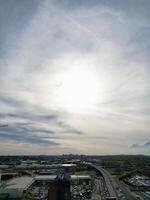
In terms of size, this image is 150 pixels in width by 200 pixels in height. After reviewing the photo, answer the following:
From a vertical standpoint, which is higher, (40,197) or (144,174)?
(144,174)

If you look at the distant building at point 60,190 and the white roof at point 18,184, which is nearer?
the distant building at point 60,190

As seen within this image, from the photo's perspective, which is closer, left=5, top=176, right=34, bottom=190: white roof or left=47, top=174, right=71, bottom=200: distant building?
left=47, top=174, right=71, bottom=200: distant building

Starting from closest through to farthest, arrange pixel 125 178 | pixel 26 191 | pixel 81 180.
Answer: pixel 26 191, pixel 81 180, pixel 125 178

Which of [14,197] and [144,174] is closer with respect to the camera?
[14,197]

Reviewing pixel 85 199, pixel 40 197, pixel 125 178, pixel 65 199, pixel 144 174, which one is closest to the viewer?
pixel 65 199

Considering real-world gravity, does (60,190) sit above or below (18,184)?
below

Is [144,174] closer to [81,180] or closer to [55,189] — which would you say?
[81,180]

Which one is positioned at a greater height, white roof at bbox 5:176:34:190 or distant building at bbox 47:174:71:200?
white roof at bbox 5:176:34:190

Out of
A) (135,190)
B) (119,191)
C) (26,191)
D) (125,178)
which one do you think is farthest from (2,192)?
(125,178)

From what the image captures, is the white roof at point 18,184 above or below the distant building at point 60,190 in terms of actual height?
above

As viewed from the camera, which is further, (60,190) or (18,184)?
(18,184)

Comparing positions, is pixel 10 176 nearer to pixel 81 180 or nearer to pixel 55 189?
pixel 81 180
